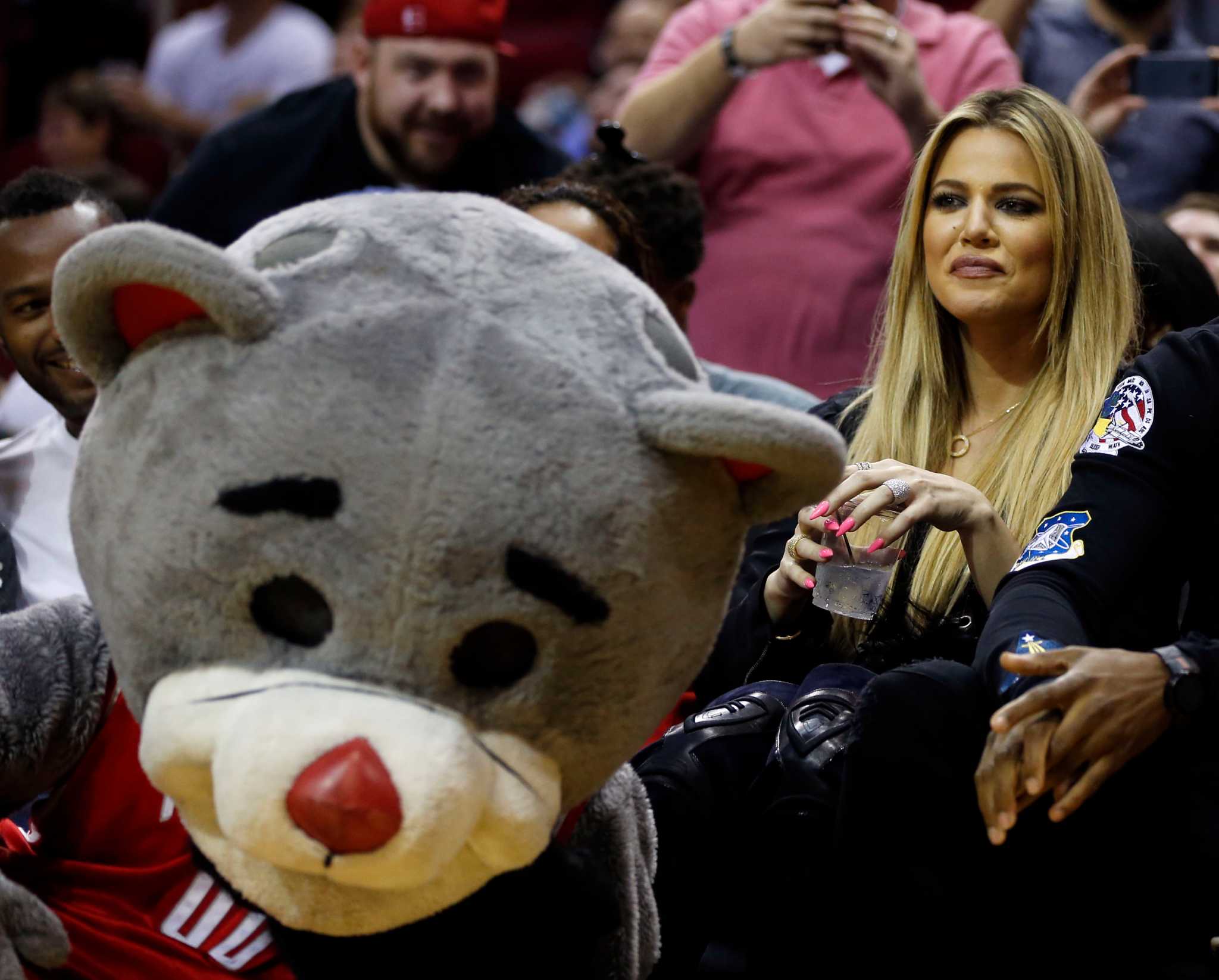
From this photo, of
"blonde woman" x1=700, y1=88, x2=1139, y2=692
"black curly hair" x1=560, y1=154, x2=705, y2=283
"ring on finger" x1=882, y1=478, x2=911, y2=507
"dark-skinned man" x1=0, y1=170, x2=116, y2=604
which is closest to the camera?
A: "ring on finger" x1=882, y1=478, x2=911, y2=507

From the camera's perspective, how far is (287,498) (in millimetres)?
1266

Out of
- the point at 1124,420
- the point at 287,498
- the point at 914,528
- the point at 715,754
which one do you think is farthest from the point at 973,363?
the point at 287,498

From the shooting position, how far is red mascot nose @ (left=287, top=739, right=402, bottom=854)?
3.89 feet

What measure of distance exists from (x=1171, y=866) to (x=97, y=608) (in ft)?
3.54

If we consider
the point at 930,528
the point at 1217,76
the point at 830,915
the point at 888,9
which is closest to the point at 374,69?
the point at 888,9

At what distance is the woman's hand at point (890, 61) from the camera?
2.91 metres

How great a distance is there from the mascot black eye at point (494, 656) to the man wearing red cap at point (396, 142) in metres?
2.28

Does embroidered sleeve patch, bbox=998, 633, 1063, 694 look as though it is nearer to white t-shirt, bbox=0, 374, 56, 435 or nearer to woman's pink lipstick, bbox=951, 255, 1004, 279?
woman's pink lipstick, bbox=951, 255, 1004, 279

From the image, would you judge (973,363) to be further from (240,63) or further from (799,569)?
(240,63)

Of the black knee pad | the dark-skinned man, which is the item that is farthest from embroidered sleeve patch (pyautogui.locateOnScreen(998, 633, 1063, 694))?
the dark-skinned man

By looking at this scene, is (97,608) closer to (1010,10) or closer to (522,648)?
(522,648)

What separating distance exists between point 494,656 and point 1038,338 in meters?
1.15

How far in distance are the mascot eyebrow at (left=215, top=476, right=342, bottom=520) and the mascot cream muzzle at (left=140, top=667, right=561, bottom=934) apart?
12 cm

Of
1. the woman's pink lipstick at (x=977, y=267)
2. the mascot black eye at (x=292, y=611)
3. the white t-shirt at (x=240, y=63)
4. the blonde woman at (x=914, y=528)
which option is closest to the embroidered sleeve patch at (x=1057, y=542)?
the blonde woman at (x=914, y=528)
